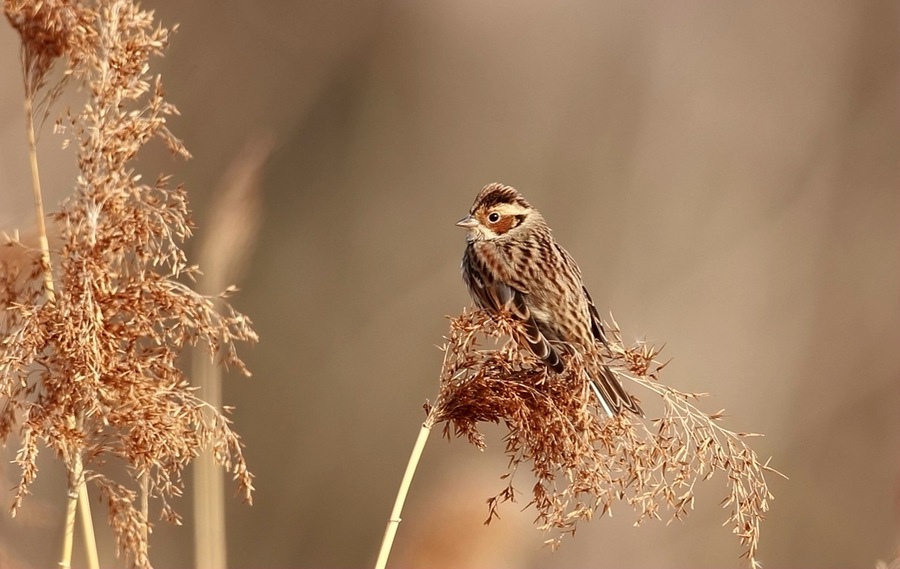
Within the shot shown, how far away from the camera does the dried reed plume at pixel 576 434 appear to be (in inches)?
78.6

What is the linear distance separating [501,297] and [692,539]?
237 cm

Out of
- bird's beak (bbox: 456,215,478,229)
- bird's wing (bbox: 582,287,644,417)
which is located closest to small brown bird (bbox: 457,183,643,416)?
bird's beak (bbox: 456,215,478,229)

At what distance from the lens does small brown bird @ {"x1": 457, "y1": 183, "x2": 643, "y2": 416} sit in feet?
10.3

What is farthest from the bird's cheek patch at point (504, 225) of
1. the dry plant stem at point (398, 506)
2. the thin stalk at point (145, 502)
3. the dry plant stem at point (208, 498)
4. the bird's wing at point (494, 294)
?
the thin stalk at point (145, 502)

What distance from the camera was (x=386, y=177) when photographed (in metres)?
6.57

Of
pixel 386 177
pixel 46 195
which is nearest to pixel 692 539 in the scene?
pixel 386 177

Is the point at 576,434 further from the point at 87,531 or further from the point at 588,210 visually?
the point at 588,210

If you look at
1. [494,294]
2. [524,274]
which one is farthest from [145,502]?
[524,274]

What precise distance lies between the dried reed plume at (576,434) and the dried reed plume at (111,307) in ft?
1.56

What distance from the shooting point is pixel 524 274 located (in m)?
3.36

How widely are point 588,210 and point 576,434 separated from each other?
424 centimetres

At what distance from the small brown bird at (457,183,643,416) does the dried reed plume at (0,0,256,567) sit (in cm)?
110

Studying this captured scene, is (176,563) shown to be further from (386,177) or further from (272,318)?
(386,177)

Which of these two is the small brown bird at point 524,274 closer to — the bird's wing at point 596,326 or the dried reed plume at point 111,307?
the bird's wing at point 596,326
